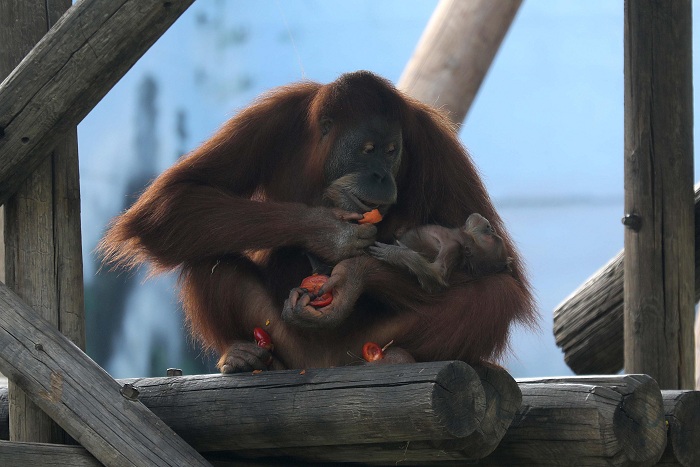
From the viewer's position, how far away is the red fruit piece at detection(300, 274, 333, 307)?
299 centimetres

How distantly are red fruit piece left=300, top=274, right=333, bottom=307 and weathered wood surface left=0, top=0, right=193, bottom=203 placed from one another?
0.75 metres

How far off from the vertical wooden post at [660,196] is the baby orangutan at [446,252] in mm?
884

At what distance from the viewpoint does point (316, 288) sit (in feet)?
9.88

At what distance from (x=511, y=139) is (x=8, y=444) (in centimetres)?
622

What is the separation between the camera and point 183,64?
804 centimetres

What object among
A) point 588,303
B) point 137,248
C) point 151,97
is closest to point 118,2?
point 137,248

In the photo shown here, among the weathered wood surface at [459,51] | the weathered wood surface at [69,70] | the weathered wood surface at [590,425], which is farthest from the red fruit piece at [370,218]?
the weathered wood surface at [459,51]

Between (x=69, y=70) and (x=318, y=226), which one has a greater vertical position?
(x=69, y=70)

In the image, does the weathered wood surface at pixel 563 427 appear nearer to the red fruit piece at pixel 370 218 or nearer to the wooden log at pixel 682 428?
the wooden log at pixel 682 428

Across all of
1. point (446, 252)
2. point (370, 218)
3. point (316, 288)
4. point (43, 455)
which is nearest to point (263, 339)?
point (316, 288)

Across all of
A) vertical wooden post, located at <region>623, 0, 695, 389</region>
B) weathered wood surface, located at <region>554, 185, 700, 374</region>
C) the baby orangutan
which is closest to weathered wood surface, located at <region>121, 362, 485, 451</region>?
the baby orangutan

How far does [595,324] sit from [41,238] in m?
2.34

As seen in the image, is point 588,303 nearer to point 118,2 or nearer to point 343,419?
point 343,419

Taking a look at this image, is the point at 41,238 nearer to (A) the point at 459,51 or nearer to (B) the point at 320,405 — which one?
(B) the point at 320,405
